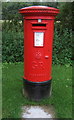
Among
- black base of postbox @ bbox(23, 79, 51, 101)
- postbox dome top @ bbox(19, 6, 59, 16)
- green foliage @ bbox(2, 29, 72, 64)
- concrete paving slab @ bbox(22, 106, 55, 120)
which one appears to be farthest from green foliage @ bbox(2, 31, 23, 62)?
postbox dome top @ bbox(19, 6, 59, 16)

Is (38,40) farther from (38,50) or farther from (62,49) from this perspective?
(62,49)

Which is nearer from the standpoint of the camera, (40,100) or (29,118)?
(29,118)

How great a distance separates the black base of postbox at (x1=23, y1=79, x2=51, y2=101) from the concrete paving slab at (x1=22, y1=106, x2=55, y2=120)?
27cm

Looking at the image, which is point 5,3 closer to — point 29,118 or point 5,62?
point 5,62

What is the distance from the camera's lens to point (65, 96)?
3650 mm

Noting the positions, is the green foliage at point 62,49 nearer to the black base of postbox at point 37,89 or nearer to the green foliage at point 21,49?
the green foliage at point 21,49

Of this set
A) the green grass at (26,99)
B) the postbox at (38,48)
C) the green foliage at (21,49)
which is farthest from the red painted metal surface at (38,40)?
the green foliage at (21,49)

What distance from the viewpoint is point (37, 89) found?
11.1ft

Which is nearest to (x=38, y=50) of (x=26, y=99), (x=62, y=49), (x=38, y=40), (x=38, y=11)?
(x=38, y=40)

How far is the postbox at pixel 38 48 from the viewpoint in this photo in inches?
119

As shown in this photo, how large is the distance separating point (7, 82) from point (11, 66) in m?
1.35

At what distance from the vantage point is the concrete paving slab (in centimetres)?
296

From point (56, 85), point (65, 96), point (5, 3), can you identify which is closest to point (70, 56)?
point (56, 85)

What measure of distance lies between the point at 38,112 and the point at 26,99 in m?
0.52
